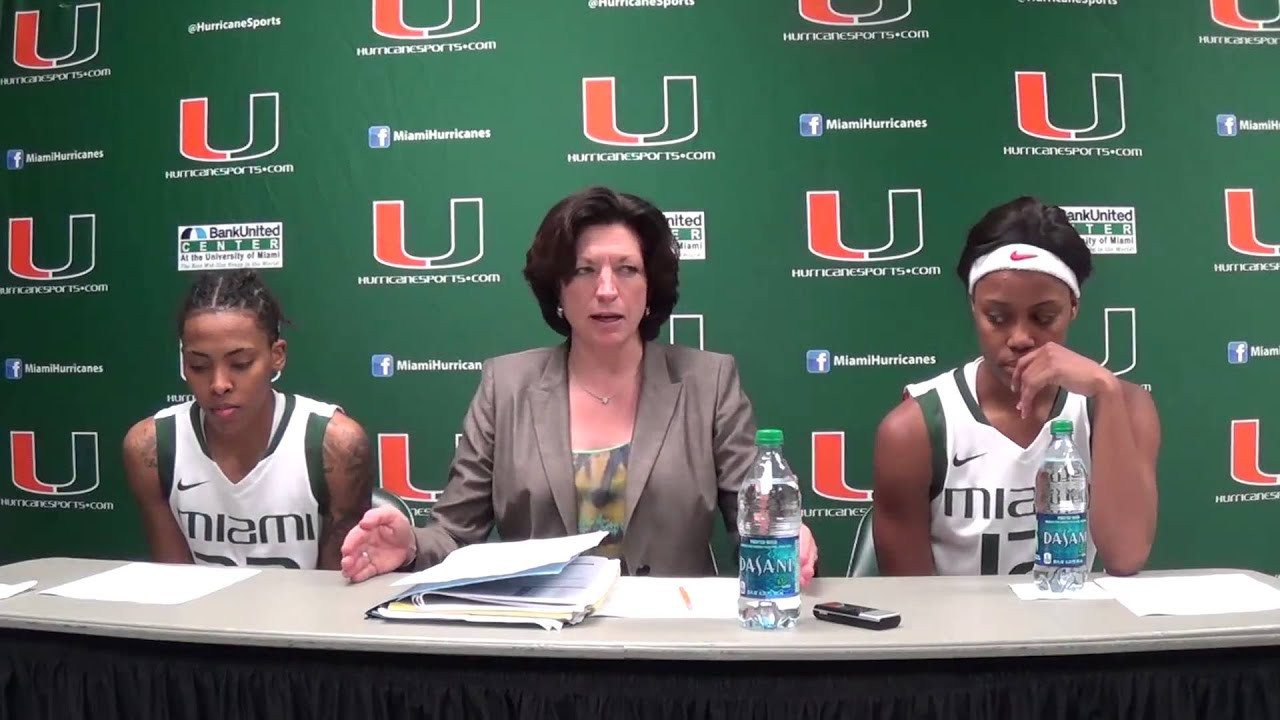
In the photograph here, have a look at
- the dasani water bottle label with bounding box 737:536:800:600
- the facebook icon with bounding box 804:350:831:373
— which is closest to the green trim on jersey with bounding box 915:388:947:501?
the dasani water bottle label with bounding box 737:536:800:600

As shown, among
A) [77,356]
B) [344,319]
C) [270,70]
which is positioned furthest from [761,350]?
[77,356]

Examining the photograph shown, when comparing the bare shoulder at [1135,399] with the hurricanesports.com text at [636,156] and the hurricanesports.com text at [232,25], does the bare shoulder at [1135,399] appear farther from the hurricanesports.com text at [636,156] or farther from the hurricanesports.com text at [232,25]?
the hurricanesports.com text at [232,25]

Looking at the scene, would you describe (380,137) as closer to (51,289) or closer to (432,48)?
(432,48)

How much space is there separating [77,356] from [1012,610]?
3227 mm

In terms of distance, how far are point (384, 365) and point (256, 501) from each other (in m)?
0.89

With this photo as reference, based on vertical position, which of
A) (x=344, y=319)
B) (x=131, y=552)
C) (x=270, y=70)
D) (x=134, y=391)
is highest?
(x=270, y=70)

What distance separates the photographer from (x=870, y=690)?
1.26m

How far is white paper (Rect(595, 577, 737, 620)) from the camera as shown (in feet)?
4.56

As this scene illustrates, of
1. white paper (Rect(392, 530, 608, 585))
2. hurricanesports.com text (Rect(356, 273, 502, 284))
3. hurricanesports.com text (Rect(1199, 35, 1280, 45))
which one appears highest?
hurricanesports.com text (Rect(1199, 35, 1280, 45))

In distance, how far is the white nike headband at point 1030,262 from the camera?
6.34 feet

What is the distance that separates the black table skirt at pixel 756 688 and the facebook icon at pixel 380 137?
2055 mm

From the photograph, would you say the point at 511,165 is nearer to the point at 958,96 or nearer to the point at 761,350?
the point at 761,350

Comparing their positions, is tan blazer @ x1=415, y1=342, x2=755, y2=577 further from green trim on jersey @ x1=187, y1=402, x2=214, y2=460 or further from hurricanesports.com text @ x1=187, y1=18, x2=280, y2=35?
hurricanesports.com text @ x1=187, y1=18, x2=280, y2=35

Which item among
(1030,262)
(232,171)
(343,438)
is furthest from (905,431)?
(232,171)
